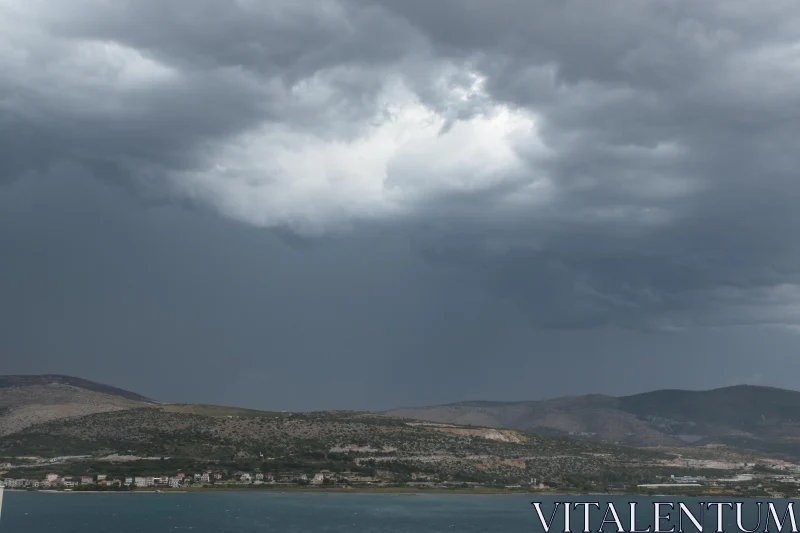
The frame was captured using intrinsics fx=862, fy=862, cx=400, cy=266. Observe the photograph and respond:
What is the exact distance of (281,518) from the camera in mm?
168250

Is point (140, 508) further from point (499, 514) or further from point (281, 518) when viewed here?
point (499, 514)

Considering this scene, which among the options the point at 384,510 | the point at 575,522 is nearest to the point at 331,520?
the point at 384,510

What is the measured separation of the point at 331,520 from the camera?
167750 mm

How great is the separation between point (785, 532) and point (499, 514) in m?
59.1

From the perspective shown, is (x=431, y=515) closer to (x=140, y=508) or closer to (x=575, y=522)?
(x=575, y=522)

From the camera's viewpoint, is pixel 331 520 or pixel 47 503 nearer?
pixel 331 520

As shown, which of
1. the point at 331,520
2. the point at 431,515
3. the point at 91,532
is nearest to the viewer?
the point at 91,532

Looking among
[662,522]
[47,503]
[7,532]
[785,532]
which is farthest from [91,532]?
[785,532]

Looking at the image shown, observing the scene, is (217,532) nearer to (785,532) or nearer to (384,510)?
(384,510)

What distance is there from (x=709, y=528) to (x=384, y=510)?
7163cm

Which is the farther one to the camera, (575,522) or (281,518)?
(575,522)

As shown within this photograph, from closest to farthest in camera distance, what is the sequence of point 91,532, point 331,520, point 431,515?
point 91,532, point 331,520, point 431,515

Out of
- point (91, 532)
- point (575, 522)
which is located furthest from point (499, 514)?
point (91, 532)

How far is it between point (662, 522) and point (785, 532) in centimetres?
2495
